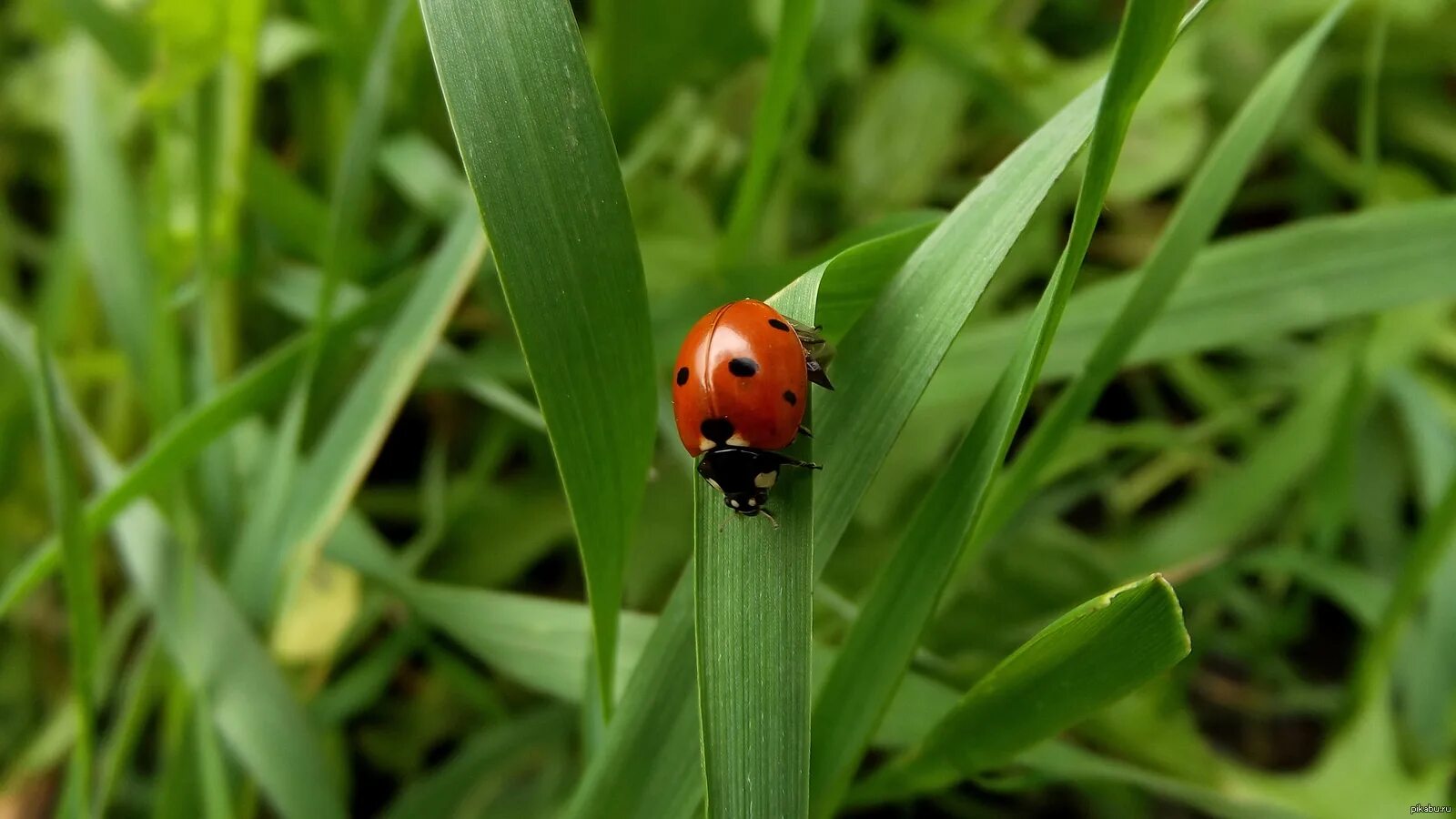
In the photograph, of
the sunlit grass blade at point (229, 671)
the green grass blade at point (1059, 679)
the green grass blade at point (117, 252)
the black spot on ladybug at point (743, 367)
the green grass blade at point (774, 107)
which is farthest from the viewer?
the green grass blade at point (117, 252)

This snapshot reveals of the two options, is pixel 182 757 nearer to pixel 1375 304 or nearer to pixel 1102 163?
pixel 1102 163

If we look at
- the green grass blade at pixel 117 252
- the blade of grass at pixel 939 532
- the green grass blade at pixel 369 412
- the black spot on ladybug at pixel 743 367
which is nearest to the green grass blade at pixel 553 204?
the black spot on ladybug at pixel 743 367

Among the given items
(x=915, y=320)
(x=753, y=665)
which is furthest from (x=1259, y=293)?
(x=753, y=665)

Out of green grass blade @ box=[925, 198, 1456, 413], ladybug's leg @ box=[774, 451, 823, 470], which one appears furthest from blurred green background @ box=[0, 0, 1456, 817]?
ladybug's leg @ box=[774, 451, 823, 470]

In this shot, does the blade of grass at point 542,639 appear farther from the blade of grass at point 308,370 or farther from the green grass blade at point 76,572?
the green grass blade at point 76,572

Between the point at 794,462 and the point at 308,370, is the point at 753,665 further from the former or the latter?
the point at 308,370
